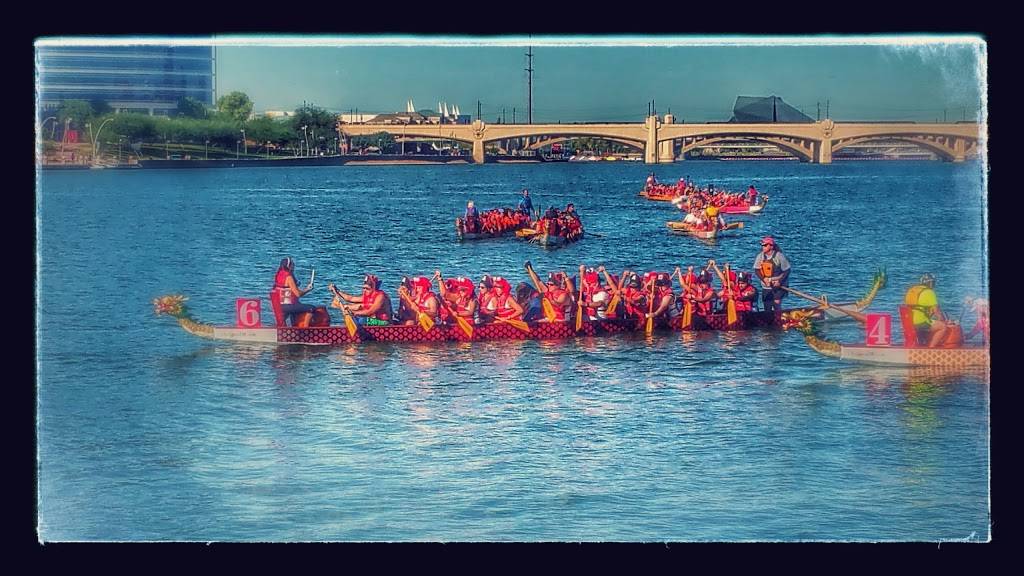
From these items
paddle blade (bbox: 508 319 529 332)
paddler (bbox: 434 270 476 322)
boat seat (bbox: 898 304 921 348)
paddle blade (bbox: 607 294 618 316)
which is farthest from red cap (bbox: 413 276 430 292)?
boat seat (bbox: 898 304 921 348)

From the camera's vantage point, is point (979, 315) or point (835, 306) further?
point (835, 306)

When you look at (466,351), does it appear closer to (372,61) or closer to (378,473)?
(378,473)

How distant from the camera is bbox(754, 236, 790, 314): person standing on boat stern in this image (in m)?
17.4

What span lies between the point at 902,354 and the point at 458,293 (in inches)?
150

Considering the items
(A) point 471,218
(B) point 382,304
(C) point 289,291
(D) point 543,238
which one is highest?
(A) point 471,218

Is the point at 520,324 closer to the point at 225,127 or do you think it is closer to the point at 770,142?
the point at 770,142

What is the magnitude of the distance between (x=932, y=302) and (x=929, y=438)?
1.13m

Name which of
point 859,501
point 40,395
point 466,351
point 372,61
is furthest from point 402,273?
Result: point 859,501

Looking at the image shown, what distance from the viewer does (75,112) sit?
16719mm

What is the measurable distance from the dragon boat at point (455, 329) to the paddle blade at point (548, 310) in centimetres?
7

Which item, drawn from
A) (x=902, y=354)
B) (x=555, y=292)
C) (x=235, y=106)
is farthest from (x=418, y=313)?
(x=902, y=354)

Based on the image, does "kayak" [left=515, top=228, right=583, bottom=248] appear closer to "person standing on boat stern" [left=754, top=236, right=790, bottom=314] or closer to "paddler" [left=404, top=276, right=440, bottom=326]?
"paddler" [left=404, top=276, right=440, bottom=326]

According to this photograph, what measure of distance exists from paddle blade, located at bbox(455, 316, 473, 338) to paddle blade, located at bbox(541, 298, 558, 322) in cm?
67

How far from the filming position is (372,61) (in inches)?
653
